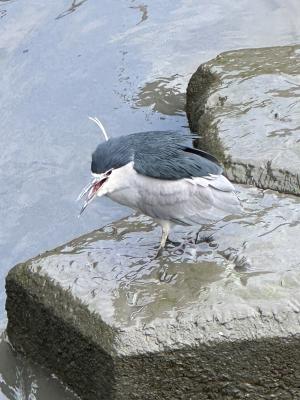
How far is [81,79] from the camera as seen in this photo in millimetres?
6266

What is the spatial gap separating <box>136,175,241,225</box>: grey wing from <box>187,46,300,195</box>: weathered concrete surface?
853mm

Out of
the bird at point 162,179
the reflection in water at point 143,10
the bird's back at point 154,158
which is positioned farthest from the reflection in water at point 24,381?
the reflection in water at point 143,10

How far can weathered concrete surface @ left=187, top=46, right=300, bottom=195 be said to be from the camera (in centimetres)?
448

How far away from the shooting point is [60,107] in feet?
19.6

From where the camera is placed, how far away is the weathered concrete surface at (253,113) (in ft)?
14.7

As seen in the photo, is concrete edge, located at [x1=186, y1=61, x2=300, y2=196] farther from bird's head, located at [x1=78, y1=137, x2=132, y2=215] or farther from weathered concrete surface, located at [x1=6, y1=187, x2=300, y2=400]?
bird's head, located at [x1=78, y1=137, x2=132, y2=215]

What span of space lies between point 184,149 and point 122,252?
0.55 m

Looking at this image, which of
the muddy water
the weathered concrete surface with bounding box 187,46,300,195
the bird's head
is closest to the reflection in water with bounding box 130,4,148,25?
the muddy water

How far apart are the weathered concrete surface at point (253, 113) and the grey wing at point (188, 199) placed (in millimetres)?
853

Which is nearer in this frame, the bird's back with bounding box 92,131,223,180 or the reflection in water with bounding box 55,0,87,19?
the bird's back with bounding box 92,131,223,180

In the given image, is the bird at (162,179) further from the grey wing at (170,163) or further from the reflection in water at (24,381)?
the reflection in water at (24,381)

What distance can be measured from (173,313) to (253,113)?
1749 millimetres

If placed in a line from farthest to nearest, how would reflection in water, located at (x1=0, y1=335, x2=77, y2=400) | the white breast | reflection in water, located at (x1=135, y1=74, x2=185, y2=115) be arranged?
reflection in water, located at (x1=135, y1=74, x2=185, y2=115), reflection in water, located at (x1=0, y1=335, x2=77, y2=400), the white breast

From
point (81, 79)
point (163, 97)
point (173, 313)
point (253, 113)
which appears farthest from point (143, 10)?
point (173, 313)
